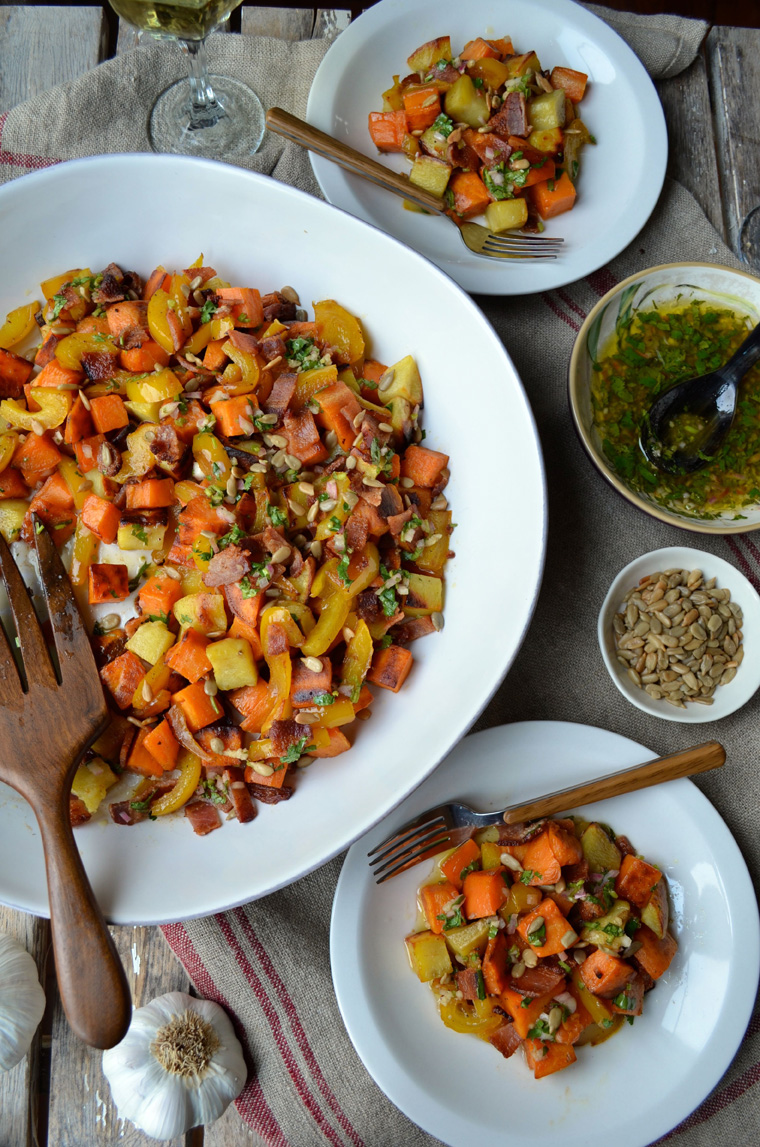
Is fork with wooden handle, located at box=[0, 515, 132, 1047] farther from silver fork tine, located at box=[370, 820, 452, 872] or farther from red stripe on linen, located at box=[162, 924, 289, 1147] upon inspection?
silver fork tine, located at box=[370, 820, 452, 872]

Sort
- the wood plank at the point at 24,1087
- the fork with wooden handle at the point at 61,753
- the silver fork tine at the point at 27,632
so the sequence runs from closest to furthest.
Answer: the fork with wooden handle at the point at 61,753
the silver fork tine at the point at 27,632
the wood plank at the point at 24,1087

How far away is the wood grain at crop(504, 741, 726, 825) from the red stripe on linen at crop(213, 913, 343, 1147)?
85 centimetres

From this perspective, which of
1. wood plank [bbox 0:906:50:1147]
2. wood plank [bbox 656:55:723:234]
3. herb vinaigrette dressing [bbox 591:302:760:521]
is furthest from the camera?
wood plank [bbox 656:55:723:234]

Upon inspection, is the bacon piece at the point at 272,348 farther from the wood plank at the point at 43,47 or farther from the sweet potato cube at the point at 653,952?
the sweet potato cube at the point at 653,952

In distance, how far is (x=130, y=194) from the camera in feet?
7.29

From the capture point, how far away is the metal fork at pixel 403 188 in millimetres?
2326

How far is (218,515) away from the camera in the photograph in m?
2.05

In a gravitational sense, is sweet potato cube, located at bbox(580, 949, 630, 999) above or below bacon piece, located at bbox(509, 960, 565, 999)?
above

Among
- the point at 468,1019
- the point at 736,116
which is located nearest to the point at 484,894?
the point at 468,1019

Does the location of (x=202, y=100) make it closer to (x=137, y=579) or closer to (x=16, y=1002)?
(x=137, y=579)

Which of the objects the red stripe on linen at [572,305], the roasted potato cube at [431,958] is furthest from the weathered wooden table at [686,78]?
the roasted potato cube at [431,958]

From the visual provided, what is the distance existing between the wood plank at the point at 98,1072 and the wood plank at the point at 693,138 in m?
2.88

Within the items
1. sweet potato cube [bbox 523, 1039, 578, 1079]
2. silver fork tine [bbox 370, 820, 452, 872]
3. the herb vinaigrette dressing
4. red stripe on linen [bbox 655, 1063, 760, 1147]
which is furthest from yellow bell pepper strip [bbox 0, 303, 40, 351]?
red stripe on linen [bbox 655, 1063, 760, 1147]

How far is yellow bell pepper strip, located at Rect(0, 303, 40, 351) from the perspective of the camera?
7.34 feet
